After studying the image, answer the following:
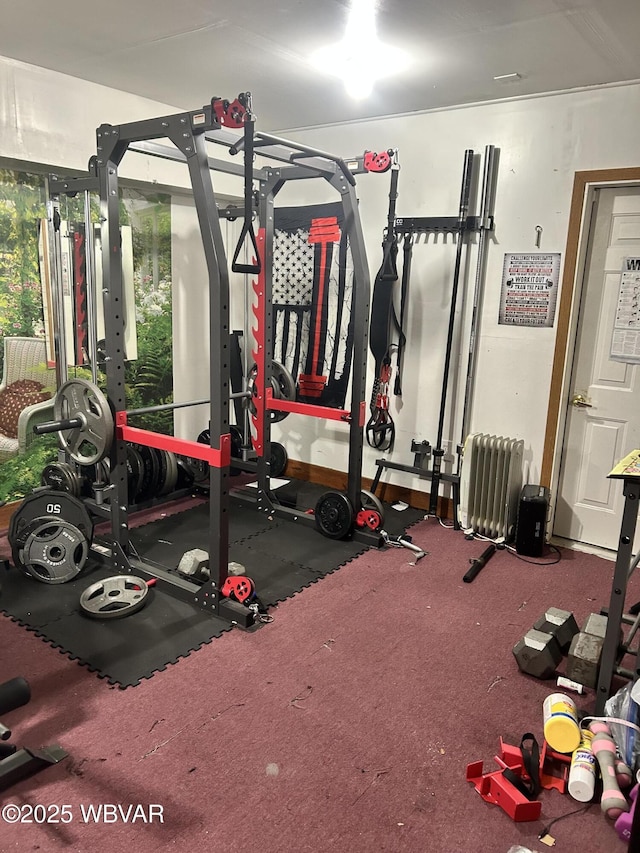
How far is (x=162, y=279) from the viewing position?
192 inches

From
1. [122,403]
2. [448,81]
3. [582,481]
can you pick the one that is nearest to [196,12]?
[448,81]

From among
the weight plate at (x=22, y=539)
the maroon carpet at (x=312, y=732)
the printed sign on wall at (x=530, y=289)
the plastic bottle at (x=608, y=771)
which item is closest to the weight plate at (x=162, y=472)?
the weight plate at (x=22, y=539)

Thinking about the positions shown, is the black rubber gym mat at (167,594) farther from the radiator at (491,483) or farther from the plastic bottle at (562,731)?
the plastic bottle at (562,731)

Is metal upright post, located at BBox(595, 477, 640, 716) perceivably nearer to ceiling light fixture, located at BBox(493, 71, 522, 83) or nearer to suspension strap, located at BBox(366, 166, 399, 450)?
ceiling light fixture, located at BBox(493, 71, 522, 83)

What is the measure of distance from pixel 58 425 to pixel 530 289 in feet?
9.49

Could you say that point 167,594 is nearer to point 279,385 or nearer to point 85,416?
point 85,416

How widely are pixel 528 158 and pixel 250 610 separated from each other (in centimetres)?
311

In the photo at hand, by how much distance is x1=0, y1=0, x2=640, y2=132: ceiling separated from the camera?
2621 mm

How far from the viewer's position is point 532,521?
12.6ft

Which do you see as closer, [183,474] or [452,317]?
[452,317]

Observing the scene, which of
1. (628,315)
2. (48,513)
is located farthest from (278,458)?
(628,315)

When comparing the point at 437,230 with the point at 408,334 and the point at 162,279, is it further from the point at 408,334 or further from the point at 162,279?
the point at 162,279

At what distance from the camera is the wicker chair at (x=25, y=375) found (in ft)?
13.1

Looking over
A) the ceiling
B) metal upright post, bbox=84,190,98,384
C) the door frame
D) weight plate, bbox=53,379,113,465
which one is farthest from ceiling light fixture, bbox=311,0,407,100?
weight plate, bbox=53,379,113,465
